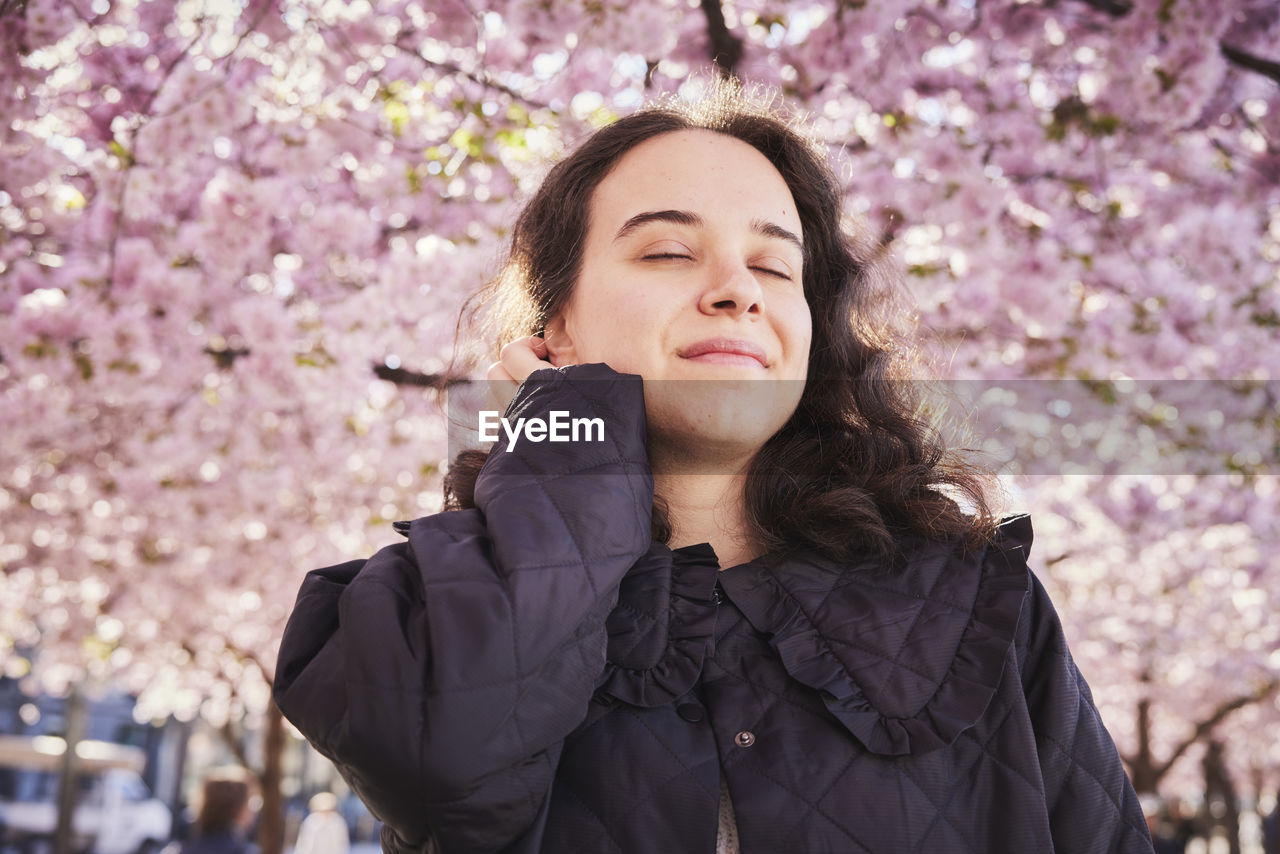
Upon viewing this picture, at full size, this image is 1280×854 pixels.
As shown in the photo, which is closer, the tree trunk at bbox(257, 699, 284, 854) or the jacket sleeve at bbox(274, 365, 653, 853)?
the jacket sleeve at bbox(274, 365, 653, 853)

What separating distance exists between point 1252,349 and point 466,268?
4839 mm

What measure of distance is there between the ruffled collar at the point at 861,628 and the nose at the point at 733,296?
0.38 m

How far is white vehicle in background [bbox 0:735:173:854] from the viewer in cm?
1630

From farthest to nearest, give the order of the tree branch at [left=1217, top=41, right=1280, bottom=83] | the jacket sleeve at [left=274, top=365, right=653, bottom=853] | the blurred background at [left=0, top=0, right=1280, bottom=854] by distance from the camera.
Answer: the blurred background at [left=0, top=0, right=1280, bottom=854], the tree branch at [left=1217, top=41, right=1280, bottom=83], the jacket sleeve at [left=274, top=365, right=653, bottom=853]

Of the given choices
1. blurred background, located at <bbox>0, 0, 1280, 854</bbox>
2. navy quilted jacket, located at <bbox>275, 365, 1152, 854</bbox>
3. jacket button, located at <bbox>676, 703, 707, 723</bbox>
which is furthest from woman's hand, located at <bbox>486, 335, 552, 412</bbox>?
blurred background, located at <bbox>0, 0, 1280, 854</bbox>

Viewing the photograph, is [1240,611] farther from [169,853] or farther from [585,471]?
[585,471]

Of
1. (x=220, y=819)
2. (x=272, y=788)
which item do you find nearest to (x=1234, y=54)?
(x=220, y=819)

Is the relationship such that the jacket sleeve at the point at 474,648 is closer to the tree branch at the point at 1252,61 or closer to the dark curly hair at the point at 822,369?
the dark curly hair at the point at 822,369

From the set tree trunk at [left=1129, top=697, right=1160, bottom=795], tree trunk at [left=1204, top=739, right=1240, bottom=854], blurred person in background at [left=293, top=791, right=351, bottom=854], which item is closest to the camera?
blurred person in background at [left=293, top=791, right=351, bottom=854]

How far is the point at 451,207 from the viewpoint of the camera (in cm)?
559

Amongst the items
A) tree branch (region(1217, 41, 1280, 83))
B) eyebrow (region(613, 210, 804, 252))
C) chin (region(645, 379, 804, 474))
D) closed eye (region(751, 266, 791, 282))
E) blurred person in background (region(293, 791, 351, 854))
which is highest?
tree branch (region(1217, 41, 1280, 83))

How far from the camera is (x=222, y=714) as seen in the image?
63.2 ft

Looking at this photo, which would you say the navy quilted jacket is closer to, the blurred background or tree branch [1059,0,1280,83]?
the blurred background

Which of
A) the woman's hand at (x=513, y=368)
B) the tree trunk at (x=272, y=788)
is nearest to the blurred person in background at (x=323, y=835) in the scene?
the tree trunk at (x=272, y=788)
